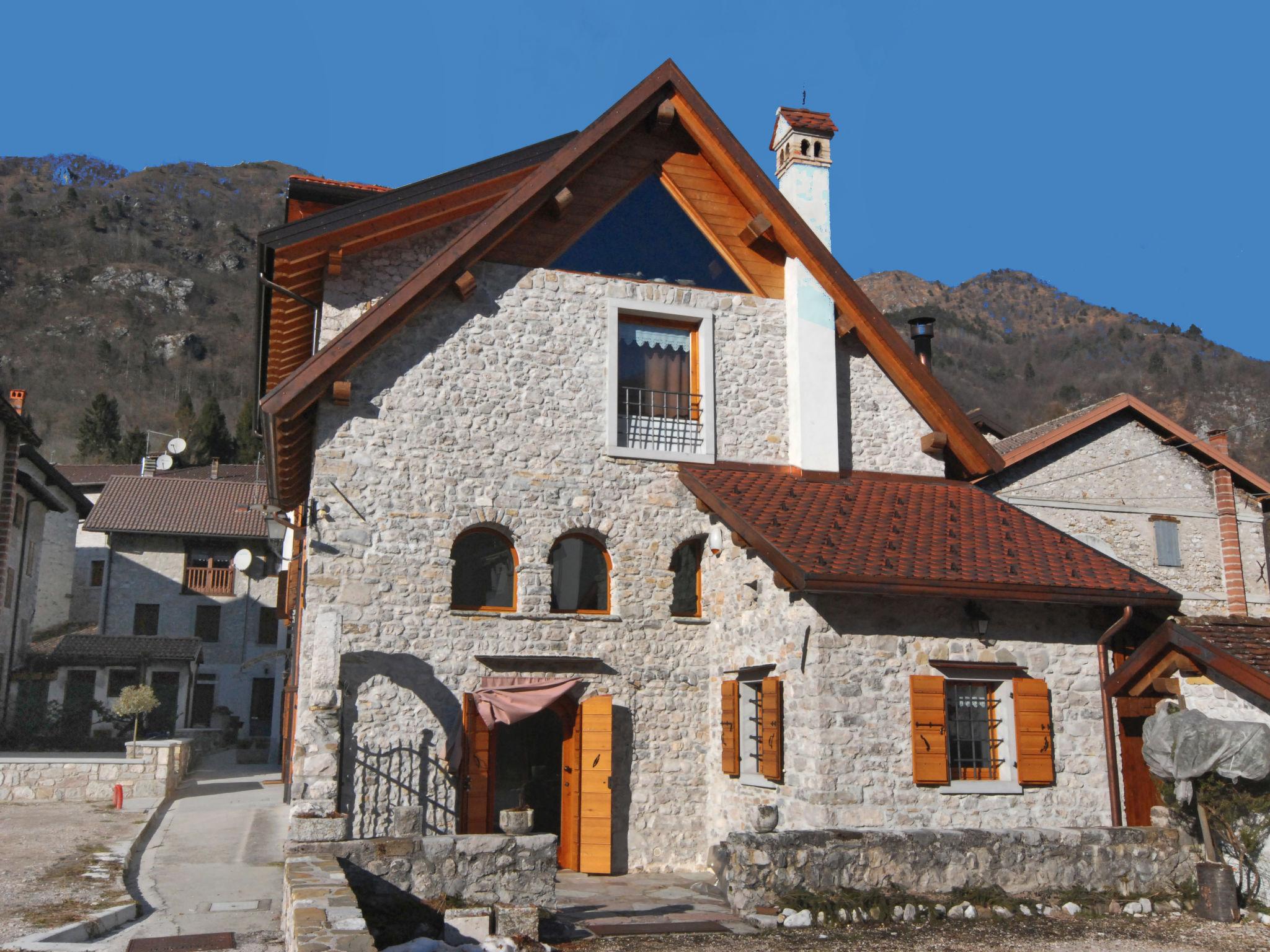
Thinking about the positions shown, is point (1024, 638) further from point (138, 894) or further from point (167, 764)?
point (167, 764)

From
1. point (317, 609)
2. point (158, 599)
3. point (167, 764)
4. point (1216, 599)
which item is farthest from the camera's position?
point (158, 599)

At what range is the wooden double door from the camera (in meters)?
12.6

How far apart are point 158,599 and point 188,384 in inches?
2272

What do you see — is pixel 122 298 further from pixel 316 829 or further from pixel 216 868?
pixel 316 829

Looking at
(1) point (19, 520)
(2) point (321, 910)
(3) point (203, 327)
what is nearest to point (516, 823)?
(2) point (321, 910)

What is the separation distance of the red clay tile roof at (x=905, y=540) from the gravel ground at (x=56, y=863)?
7.19 meters

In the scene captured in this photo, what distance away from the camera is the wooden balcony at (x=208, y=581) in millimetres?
36844

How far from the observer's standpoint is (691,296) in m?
14.9

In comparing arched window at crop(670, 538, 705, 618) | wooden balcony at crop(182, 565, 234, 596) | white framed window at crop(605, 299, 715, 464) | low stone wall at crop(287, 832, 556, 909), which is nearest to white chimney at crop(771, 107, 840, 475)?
white framed window at crop(605, 299, 715, 464)

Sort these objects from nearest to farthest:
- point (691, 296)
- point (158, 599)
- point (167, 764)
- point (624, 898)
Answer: point (624, 898) < point (691, 296) < point (167, 764) < point (158, 599)

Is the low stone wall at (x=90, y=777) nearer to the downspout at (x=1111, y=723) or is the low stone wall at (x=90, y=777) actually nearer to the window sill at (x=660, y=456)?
the window sill at (x=660, y=456)

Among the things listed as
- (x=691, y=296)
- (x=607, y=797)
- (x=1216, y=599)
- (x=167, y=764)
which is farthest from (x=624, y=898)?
(x=1216, y=599)

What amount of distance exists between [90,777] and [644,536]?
34.3 feet

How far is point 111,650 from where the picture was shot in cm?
3212
